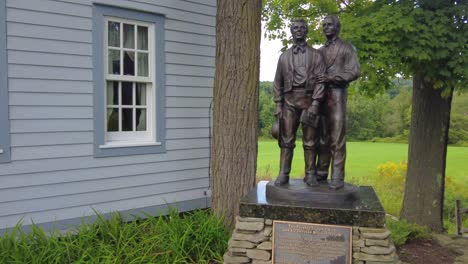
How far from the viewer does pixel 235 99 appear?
18.7ft

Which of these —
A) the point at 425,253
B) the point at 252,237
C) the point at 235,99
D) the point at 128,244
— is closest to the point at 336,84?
the point at 252,237

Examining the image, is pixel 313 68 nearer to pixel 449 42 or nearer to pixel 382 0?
pixel 449 42

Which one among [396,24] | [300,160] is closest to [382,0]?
[396,24]

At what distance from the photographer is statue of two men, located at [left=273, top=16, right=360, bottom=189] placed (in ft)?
12.3

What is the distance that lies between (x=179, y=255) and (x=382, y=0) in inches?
211

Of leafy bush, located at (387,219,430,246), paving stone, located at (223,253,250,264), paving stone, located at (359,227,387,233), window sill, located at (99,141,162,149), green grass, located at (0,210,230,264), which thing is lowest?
leafy bush, located at (387,219,430,246)

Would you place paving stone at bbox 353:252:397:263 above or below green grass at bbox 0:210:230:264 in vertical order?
above

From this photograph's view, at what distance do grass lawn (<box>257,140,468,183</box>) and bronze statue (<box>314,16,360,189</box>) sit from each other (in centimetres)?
825

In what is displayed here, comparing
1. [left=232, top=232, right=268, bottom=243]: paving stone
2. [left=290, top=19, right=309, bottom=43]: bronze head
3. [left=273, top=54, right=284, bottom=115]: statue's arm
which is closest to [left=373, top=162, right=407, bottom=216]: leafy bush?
[left=273, top=54, right=284, bottom=115]: statue's arm

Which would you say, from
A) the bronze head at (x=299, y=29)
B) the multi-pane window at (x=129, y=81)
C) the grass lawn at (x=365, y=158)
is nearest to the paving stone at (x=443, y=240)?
the bronze head at (x=299, y=29)

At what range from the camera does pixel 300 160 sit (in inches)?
478

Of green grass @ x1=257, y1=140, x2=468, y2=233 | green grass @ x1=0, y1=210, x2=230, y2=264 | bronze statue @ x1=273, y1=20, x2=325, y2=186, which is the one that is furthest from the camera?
green grass @ x1=257, y1=140, x2=468, y2=233

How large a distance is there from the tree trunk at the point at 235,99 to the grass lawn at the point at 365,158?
642 cm

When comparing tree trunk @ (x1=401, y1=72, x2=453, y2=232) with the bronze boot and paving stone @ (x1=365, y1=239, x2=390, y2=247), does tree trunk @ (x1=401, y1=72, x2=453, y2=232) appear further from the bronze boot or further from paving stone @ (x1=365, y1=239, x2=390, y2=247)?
paving stone @ (x1=365, y1=239, x2=390, y2=247)
